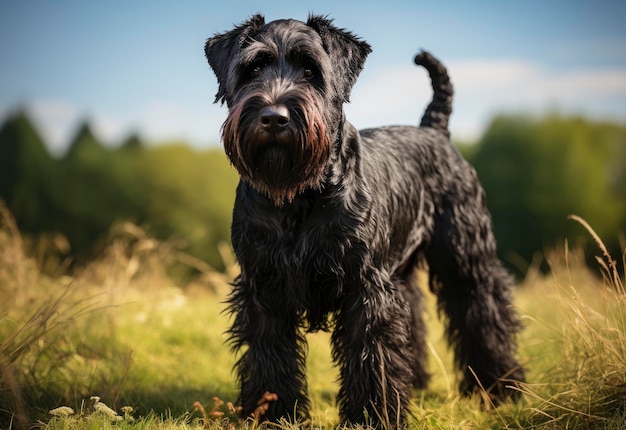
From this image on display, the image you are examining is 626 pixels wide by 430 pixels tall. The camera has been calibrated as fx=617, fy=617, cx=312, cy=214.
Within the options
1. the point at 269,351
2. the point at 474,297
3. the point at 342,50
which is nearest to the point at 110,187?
the point at 474,297

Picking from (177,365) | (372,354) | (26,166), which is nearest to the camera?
(372,354)

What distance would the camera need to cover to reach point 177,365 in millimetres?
5223

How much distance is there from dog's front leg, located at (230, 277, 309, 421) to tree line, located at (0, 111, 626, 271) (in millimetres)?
21154

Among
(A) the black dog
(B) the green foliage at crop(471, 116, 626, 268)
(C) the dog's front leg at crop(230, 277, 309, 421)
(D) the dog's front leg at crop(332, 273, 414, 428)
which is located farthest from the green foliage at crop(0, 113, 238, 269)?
(D) the dog's front leg at crop(332, 273, 414, 428)

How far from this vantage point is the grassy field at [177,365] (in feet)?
11.6

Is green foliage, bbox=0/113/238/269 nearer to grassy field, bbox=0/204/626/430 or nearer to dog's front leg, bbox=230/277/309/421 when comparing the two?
grassy field, bbox=0/204/626/430

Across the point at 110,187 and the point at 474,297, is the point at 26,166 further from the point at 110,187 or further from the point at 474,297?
the point at 474,297

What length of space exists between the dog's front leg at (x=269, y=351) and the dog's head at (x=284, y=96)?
25.2 inches

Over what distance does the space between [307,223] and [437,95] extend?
2.19 m

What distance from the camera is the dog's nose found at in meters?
2.99

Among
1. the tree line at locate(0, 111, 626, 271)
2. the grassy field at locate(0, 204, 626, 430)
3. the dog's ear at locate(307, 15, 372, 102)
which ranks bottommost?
the tree line at locate(0, 111, 626, 271)

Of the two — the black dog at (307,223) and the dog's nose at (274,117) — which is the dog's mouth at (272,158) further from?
the dog's nose at (274,117)

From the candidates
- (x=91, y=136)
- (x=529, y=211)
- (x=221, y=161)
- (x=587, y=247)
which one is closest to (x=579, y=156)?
(x=529, y=211)

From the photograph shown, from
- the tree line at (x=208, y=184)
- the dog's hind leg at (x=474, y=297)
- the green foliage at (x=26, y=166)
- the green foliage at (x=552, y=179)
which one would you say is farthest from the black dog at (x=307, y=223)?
the green foliage at (x=26, y=166)
